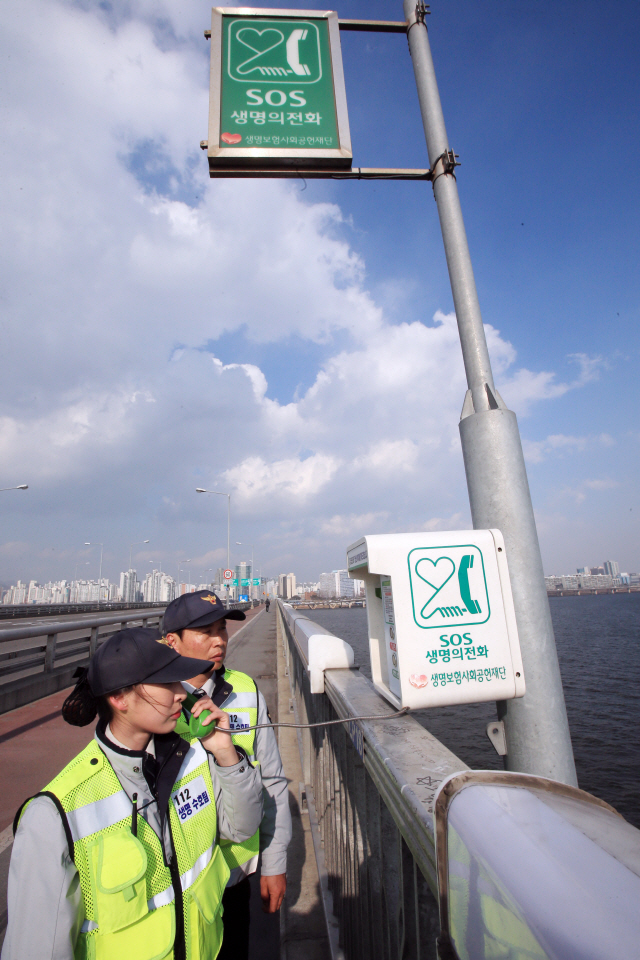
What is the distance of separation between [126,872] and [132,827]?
0.12 m

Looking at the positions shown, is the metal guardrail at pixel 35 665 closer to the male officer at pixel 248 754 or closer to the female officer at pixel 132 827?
the male officer at pixel 248 754

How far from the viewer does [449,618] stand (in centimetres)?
188

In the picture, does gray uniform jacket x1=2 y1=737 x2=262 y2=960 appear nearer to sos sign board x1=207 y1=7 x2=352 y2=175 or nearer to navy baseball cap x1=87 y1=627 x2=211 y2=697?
navy baseball cap x1=87 y1=627 x2=211 y2=697

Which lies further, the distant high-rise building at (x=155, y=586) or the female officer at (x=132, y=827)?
the distant high-rise building at (x=155, y=586)

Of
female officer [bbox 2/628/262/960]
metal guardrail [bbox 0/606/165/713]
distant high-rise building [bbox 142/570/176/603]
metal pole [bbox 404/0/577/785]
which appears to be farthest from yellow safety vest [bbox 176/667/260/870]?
distant high-rise building [bbox 142/570/176/603]

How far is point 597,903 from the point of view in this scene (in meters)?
0.56

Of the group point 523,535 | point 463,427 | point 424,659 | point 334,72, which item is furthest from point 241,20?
point 424,659

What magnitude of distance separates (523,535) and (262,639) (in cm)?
1845

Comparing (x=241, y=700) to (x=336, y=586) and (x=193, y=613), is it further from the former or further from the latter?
(x=336, y=586)

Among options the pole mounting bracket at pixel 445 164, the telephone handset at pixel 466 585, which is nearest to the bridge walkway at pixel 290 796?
the telephone handset at pixel 466 585

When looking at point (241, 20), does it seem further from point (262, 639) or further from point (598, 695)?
point (598, 695)

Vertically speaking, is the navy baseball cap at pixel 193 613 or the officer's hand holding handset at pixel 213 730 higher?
the navy baseball cap at pixel 193 613

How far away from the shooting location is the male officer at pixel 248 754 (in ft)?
7.03

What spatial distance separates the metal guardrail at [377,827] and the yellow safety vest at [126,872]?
0.61 metres
